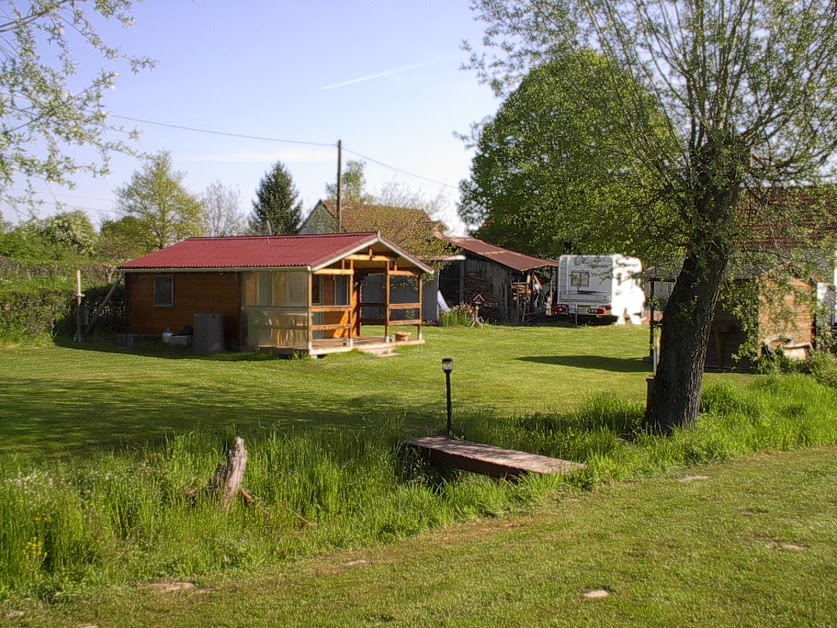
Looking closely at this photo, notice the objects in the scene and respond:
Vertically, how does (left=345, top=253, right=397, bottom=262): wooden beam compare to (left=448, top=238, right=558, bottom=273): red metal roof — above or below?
below

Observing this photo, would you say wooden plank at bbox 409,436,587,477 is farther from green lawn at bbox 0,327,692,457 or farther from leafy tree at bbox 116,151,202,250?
leafy tree at bbox 116,151,202,250

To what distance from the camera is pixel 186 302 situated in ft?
76.0

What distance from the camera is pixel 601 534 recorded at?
599cm

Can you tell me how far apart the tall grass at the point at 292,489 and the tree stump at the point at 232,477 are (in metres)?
0.12

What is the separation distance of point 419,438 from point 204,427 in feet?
9.44

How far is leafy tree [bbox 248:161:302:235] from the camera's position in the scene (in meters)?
54.2

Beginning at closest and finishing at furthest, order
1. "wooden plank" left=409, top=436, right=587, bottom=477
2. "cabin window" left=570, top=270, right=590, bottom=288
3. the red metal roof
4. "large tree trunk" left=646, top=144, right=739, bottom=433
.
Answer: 1. "wooden plank" left=409, top=436, right=587, bottom=477
2. "large tree trunk" left=646, top=144, right=739, bottom=433
3. "cabin window" left=570, top=270, right=590, bottom=288
4. the red metal roof

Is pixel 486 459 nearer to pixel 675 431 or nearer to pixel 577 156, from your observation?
pixel 675 431

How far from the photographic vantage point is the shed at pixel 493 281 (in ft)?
115

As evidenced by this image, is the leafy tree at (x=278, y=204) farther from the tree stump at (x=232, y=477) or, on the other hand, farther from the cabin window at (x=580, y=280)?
the tree stump at (x=232, y=477)

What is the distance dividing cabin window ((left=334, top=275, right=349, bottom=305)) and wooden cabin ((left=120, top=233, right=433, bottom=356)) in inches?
1.1

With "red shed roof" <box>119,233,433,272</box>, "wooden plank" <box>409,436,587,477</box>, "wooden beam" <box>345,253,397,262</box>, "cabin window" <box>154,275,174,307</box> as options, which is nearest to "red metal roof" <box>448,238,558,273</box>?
"red shed roof" <box>119,233,433,272</box>

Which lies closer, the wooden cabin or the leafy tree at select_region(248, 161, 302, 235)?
the wooden cabin

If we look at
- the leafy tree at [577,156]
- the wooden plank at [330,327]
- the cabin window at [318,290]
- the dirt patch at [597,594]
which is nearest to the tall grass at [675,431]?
the leafy tree at [577,156]
